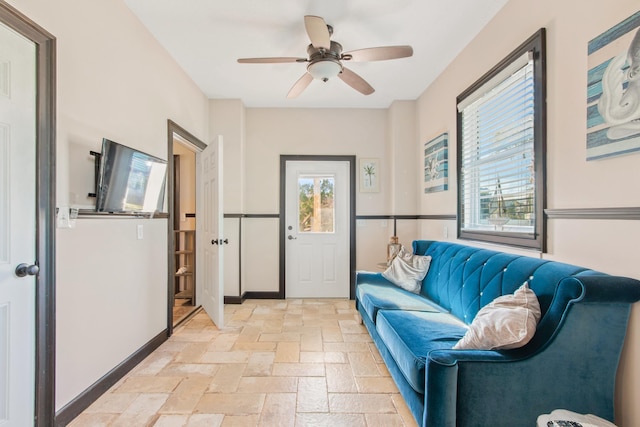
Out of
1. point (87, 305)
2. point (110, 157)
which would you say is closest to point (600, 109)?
point (110, 157)

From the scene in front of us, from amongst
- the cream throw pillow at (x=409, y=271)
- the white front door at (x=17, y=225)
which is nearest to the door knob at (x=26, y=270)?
the white front door at (x=17, y=225)

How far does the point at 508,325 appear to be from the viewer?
1.38 metres

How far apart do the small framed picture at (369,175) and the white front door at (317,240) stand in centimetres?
22

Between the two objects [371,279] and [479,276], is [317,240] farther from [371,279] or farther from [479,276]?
[479,276]

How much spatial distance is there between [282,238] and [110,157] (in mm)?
2563

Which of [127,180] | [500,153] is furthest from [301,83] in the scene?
[500,153]

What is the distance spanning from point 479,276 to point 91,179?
2657 millimetres

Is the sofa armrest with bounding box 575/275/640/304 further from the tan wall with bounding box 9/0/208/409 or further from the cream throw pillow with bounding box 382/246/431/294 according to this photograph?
the tan wall with bounding box 9/0/208/409

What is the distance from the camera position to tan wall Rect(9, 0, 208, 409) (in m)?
1.70

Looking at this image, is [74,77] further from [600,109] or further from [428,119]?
[428,119]

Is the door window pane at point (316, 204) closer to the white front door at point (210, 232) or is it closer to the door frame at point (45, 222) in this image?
the white front door at point (210, 232)

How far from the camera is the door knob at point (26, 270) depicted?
56.9 inches

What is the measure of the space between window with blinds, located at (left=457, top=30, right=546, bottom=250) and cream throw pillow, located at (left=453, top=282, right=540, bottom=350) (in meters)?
0.54

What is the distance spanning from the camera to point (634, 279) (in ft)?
4.20
